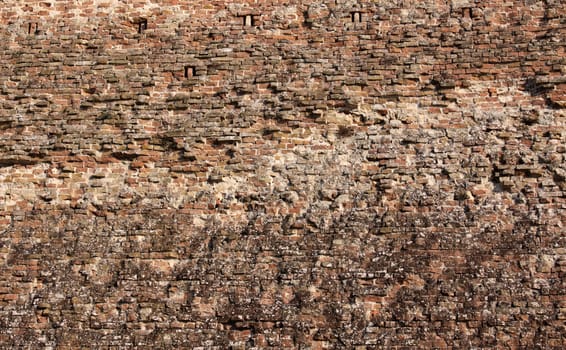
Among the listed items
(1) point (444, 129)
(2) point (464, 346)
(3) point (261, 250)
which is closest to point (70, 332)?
(3) point (261, 250)

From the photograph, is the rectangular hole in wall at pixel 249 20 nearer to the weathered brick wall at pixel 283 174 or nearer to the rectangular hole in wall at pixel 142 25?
the weathered brick wall at pixel 283 174

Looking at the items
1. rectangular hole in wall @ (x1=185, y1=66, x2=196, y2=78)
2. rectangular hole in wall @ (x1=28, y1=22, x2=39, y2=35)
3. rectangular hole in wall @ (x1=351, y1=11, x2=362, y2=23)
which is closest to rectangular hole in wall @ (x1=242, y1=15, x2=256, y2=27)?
rectangular hole in wall @ (x1=185, y1=66, x2=196, y2=78)

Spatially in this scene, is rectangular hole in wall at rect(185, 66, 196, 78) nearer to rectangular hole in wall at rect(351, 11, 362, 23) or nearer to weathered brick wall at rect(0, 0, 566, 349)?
weathered brick wall at rect(0, 0, 566, 349)

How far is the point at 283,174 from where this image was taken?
7.82 meters

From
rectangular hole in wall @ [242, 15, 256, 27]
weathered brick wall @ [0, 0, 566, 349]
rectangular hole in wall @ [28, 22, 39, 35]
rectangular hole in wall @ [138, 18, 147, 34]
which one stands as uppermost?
rectangular hole in wall @ [242, 15, 256, 27]

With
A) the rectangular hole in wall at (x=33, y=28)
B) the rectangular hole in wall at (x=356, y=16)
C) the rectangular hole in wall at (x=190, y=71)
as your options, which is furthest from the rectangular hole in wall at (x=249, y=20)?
the rectangular hole in wall at (x=33, y=28)

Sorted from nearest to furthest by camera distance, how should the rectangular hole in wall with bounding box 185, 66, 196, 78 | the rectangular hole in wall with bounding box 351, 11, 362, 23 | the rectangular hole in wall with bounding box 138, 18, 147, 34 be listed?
the rectangular hole in wall with bounding box 185, 66, 196, 78 → the rectangular hole in wall with bounding box 351, 11, 362, 23 → the rectangular hole in wall with bounding box 138, 18, 147, 34

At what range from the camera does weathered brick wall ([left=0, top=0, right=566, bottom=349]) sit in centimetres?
712

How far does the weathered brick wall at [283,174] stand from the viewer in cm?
712

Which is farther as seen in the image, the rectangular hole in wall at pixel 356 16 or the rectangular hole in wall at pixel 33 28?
the rectangular hole in wall at pixel 33 28

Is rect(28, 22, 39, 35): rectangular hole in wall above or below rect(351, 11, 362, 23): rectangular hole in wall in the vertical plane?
below

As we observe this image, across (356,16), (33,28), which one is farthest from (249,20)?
(33,28)

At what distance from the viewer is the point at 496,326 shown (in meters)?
6.88

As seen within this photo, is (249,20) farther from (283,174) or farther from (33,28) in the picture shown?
(33,28)
